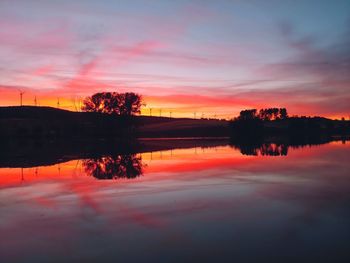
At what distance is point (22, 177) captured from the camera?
24.7 meters

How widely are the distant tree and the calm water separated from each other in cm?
10373

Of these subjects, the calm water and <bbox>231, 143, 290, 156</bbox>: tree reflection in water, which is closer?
the calm water

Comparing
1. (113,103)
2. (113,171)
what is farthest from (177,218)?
(113,103)

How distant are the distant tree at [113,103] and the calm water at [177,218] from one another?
104 meters

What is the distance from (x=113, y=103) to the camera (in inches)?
5012

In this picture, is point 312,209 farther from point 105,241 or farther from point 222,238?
point 105,241

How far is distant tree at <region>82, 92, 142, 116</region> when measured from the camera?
128 metres

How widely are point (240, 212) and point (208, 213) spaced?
1.12 metres

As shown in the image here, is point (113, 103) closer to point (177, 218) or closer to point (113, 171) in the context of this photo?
point (113, 171)

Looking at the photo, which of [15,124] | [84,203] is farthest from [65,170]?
[15,124]

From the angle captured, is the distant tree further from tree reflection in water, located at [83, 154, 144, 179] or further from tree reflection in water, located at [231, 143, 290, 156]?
tree reflection in water, located at [83, 154, 144, 179]

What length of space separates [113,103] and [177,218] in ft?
380

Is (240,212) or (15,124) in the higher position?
(15,124)

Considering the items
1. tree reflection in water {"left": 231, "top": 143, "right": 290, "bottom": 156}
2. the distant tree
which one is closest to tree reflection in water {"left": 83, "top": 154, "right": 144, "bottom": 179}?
tree reflection in water {"left": 231, "top": 143, "right": 290, "bottom": 156}
